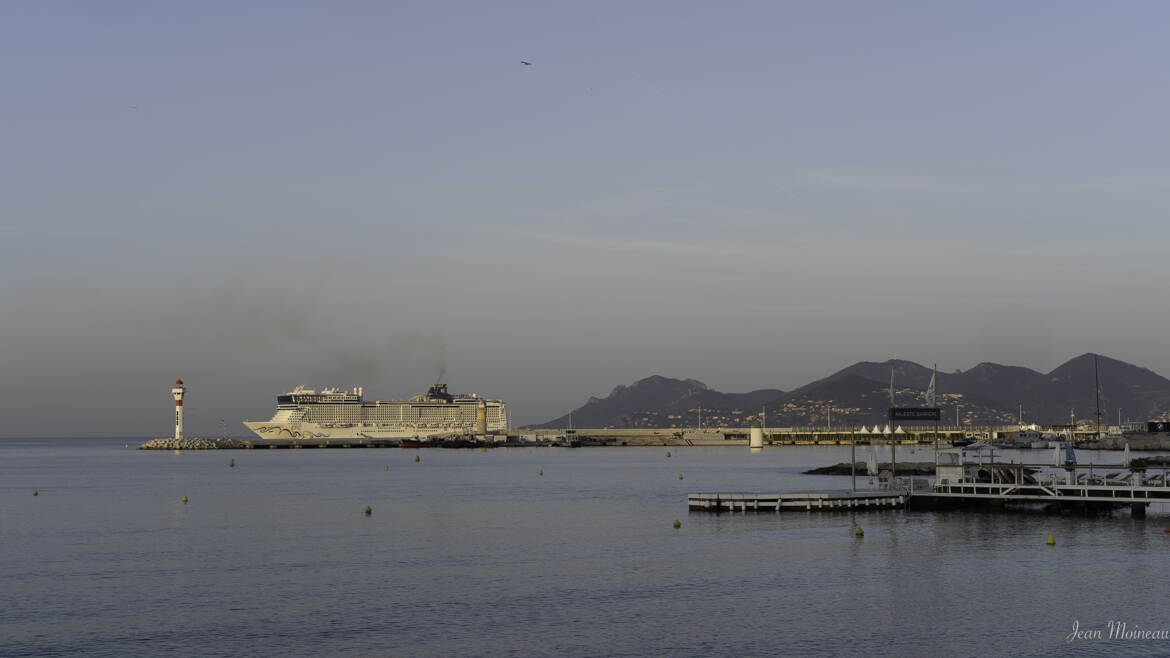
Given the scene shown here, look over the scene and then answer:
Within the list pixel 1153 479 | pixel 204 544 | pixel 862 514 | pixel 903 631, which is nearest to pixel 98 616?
pixel 204 544

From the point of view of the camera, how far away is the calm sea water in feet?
111

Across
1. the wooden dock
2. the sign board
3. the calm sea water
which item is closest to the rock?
the sign board

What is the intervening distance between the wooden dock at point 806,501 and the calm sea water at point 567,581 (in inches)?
75.3

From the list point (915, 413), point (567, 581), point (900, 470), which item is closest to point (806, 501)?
point (915, 413)

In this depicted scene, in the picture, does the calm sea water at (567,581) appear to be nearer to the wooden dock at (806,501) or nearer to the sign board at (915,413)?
the wooden dock at (806,501)

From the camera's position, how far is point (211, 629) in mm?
35750

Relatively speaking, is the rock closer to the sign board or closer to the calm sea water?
the sign board

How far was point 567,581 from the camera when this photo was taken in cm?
4441

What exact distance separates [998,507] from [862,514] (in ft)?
31.0

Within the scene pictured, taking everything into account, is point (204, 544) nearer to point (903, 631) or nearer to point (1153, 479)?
point (903, 631)

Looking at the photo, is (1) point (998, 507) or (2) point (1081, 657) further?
(1) point (998, 507)

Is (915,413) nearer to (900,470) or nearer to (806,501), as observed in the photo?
(806,501)

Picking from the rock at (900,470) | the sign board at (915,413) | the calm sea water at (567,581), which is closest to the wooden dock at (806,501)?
the calm sea water at (567,581)

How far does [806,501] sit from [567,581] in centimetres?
2967
